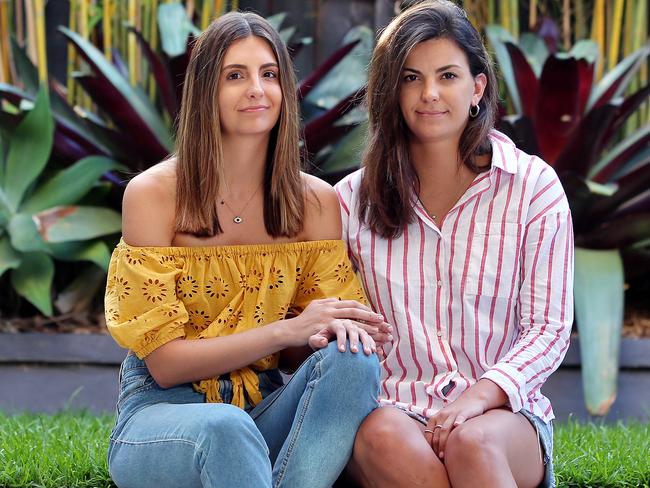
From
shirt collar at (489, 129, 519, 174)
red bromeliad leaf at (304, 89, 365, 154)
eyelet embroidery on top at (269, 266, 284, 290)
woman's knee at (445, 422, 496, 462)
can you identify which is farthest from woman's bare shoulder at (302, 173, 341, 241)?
red bromeliad leaf at (304, 89, 365, 154)

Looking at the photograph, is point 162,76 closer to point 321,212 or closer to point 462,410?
point 321,212

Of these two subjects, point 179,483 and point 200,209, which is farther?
point 200,209

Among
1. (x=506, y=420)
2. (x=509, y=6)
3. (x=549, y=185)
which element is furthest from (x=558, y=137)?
(x=506, y=420)

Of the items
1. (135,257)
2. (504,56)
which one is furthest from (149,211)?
(504,56)

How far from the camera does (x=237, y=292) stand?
202 centimetres

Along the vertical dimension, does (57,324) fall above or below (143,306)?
below

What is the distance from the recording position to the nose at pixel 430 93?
2.03m

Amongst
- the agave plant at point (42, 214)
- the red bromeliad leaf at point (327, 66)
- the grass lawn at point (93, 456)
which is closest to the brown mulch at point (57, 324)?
the agave plant at point (42, 214)

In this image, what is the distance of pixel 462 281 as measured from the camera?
6.77ft

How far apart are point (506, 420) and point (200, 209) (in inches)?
27.0

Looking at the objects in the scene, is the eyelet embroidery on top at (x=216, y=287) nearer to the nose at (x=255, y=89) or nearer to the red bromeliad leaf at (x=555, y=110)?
the nose at (x=255, y=89)

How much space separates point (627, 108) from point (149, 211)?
1895 mm

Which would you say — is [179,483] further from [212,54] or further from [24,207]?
[24,207]

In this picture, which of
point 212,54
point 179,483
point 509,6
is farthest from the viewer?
point 509,6
